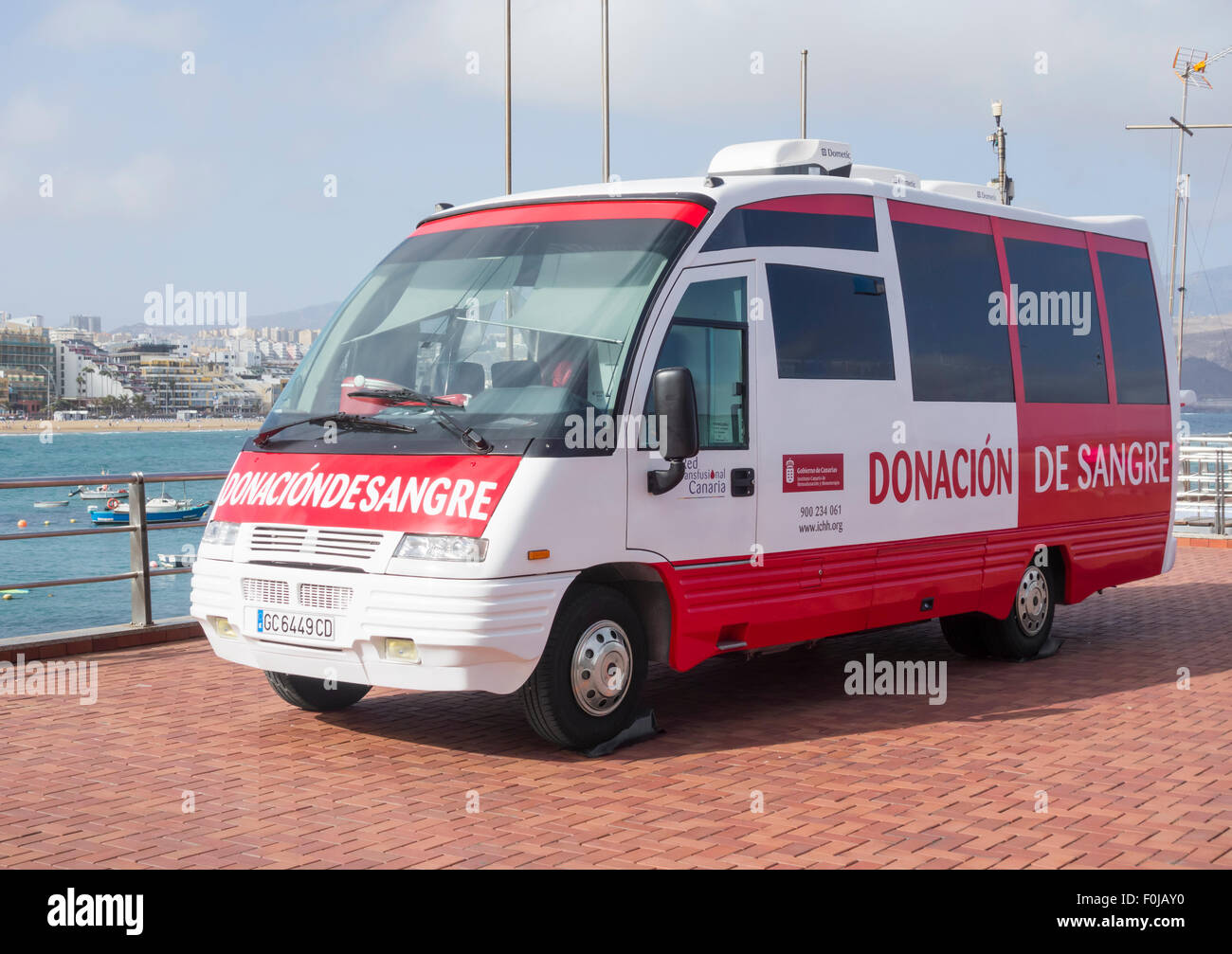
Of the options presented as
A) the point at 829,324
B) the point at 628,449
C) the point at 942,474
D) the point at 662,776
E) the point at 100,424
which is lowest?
the point at 662,776

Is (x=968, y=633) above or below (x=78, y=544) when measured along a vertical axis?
above

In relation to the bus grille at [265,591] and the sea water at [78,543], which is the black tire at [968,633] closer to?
the bus grille at [265,591]

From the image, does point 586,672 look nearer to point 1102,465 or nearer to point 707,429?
point 707,429

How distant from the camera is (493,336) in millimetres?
7523

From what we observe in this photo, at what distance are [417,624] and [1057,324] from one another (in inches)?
247

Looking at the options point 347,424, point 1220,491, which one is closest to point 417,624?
point 347,424

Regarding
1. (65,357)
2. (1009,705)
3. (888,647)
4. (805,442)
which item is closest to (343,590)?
(805,442)

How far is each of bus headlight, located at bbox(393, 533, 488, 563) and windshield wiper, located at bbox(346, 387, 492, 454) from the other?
50 centimetres

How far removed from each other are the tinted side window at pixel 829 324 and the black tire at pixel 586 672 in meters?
1.81

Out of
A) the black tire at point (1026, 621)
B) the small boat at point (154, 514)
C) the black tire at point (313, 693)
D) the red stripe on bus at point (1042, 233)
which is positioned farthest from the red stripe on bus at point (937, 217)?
the small boat at point (154, 514)

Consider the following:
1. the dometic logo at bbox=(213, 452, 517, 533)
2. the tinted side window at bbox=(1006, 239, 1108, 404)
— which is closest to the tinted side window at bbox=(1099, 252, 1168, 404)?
the tinted side window at bbox=(1006, 239, 1108, 404)

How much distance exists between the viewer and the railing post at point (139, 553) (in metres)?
10.9

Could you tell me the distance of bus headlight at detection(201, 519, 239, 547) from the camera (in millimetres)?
7586
